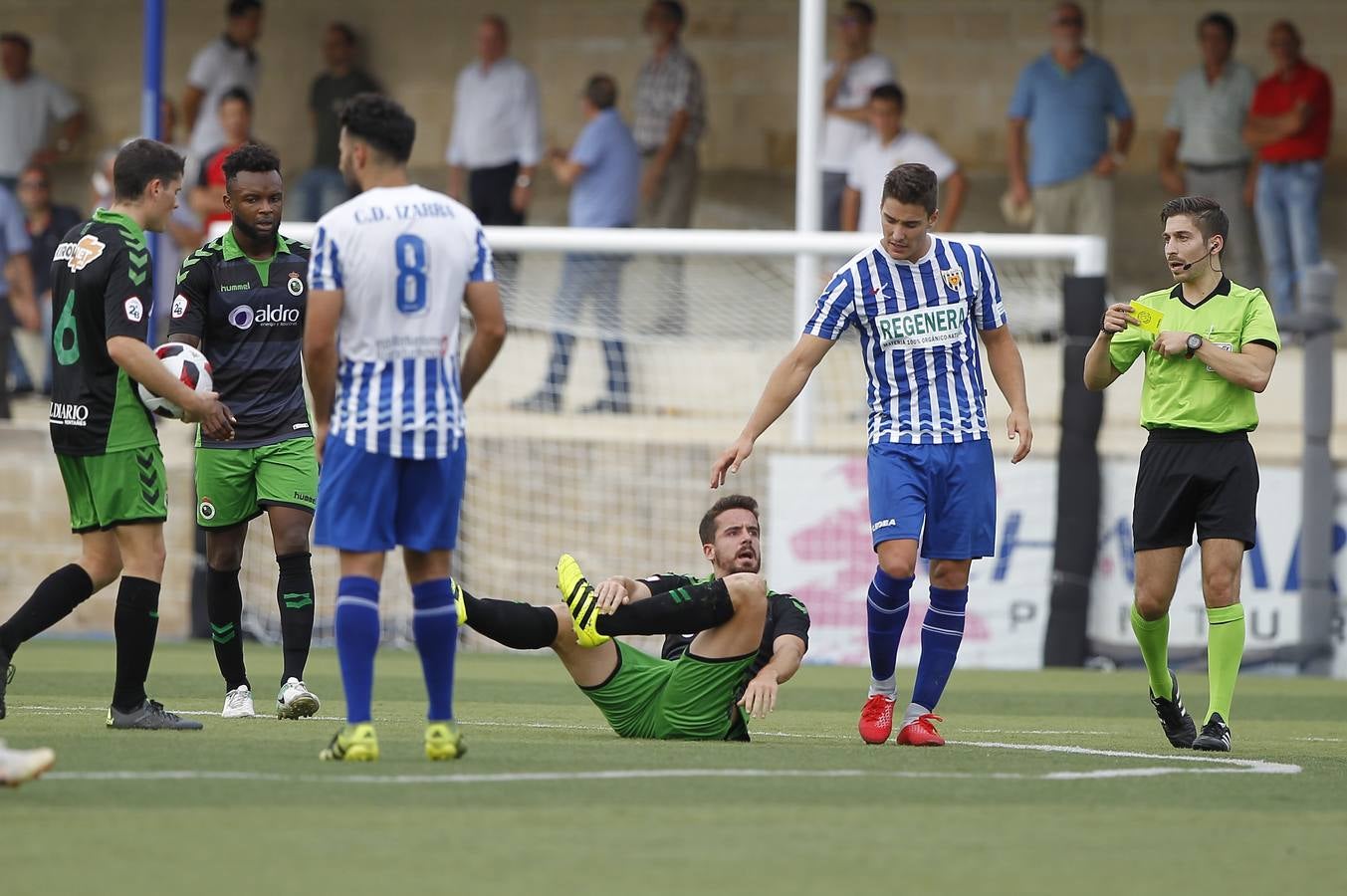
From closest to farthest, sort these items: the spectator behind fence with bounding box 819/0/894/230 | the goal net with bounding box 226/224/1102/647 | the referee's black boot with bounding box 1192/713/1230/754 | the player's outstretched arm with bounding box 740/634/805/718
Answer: the player's outstretched arm with bounding box 740/634/805/718, the referee's black boot with bounding box 1192/713/1230/754, the goal net with bounding box 226/224/1102/647, the spectator behind fence with bounding box 819/0/894/230

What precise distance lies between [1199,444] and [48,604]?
4.06m

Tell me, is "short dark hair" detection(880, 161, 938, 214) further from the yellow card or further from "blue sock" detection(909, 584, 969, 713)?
"blue sock" detection(909, 584, 969, 713)

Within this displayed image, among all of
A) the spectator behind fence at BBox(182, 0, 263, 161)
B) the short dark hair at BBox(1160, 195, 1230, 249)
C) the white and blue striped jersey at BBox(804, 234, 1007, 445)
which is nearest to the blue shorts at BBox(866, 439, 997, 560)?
the white and blue striped jersey at BBox(804, 234, 1007, 445)

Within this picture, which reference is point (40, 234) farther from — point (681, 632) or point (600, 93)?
point (681, 632)

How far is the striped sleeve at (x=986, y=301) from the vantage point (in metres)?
7.59

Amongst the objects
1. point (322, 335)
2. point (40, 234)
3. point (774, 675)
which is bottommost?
point (774, 675)

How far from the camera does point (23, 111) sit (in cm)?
1772

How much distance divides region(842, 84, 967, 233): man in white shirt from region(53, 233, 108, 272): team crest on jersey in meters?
8.49

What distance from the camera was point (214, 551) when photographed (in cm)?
822

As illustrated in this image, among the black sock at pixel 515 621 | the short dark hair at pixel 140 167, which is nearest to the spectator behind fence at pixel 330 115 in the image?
the short dark hair at pixel 140 167

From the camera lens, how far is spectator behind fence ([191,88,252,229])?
15.3m

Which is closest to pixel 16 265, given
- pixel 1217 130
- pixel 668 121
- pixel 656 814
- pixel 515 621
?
pixel 668 121

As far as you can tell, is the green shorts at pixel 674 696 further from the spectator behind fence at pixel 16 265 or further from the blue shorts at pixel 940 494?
the spectator behind fence at pixel 16 265

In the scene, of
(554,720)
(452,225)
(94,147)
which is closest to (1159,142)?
(94,147)
